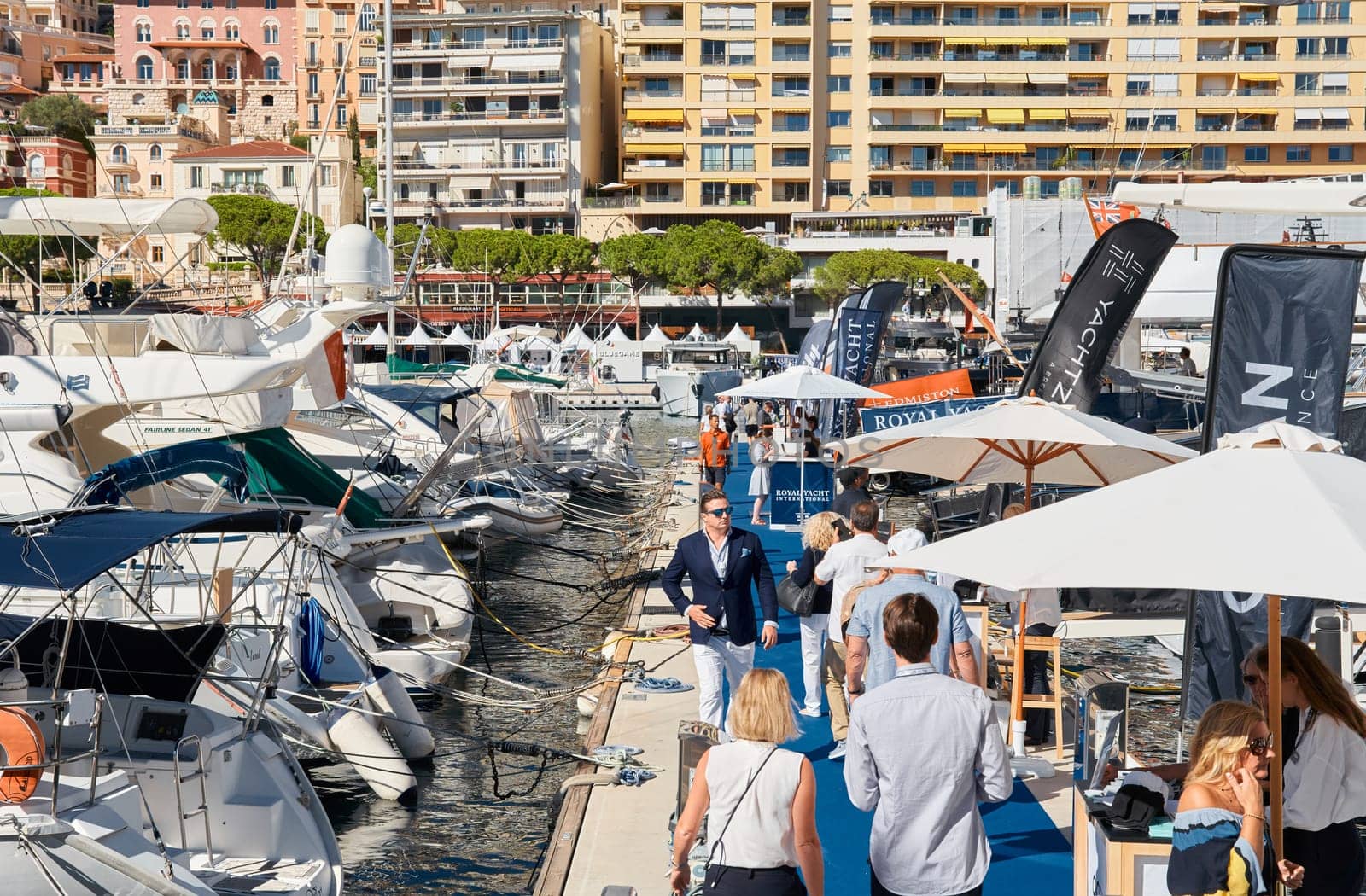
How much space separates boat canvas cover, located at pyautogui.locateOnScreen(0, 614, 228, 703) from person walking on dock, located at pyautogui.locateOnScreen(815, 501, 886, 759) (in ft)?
12.9

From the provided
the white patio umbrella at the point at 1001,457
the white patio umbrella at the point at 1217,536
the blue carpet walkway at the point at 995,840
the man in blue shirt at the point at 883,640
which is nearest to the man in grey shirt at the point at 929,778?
the white patio umbrella at the point at 1217,536

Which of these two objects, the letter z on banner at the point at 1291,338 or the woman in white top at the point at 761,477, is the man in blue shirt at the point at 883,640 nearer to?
the letter z on banner at the point at 1291,338

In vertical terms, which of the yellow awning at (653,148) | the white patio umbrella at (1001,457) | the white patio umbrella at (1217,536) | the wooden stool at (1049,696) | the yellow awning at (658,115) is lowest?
the wooden stool at (1049,696)

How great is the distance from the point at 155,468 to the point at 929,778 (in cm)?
1036

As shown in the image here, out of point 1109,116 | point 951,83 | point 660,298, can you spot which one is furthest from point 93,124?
point 1109,116

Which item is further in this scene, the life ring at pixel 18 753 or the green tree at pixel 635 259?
the green tree at pixel 635 259

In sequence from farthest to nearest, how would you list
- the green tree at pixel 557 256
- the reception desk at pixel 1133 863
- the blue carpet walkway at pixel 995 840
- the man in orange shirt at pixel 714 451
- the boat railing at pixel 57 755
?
the green tree at pixel 557 256
the man in orange shirt at pixel 714 451
the blue carpet walkway at pixel 995 840
the boat railing at pixel 57 755
the reception desk at pixel 1133 863

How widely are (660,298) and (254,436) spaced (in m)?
72.0

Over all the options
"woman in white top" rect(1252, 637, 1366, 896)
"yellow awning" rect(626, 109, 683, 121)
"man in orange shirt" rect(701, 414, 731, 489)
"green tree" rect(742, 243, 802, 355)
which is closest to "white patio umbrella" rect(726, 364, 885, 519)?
"man in orange shirt" rect(701, 414, 731, 489)

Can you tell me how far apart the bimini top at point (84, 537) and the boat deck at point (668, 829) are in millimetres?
2650

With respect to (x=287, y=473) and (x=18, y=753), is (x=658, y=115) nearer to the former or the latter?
(x=287, y=473)

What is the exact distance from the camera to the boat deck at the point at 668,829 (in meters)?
8.06

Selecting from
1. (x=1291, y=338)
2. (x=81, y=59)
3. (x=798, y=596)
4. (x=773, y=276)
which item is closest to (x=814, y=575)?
(x=798, y=596)

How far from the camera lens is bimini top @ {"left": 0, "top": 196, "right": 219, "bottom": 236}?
17250mm
